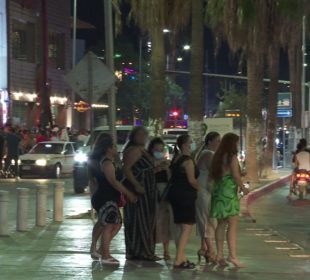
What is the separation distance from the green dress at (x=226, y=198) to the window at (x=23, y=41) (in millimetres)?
34155

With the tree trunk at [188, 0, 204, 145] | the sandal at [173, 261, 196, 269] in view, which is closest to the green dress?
the sandal at [173, 261, 196, 269]

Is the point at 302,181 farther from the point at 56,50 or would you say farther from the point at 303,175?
the point at 56,50

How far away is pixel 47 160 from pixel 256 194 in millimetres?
10164

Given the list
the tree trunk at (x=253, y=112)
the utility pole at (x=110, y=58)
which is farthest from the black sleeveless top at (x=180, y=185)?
the tree trunk at (x=253, y=112)

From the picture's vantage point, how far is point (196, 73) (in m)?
22.8

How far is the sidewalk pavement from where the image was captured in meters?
9.67

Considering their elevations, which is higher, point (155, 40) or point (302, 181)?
point (155, 40)

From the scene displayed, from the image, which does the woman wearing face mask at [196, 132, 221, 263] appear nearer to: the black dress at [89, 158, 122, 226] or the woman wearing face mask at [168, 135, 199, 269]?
the woman wearing face mask at [168, 135, 199, 269]

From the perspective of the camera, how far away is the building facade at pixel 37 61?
139 ft

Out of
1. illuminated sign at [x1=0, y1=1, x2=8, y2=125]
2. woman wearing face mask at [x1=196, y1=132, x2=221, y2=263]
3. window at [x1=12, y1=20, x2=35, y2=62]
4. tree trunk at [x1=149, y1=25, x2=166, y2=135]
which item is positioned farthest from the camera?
window at [x1=12, y1=20, x2=35, y2=62]

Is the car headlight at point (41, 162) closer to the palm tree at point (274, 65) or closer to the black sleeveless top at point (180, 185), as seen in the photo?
the palm tree at point (274, 65)

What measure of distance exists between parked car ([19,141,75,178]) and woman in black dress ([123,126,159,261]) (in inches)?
795

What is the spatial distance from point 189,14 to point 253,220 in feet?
27.1

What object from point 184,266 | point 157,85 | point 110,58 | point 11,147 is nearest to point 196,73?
point 157,85
